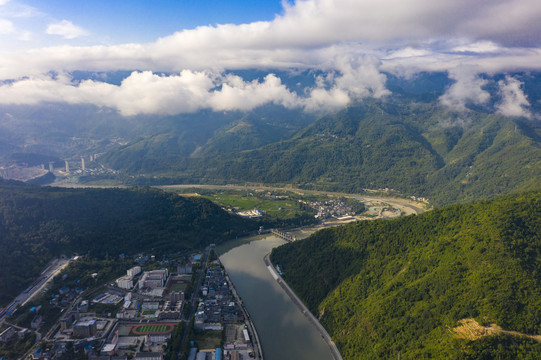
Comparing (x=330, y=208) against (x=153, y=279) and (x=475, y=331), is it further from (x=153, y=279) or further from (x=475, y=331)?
(x=475, y=331)

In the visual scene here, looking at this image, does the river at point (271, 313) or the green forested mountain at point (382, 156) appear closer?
the river at point (271, 313)

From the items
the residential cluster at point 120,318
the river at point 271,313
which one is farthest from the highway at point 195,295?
the river at point 271,313

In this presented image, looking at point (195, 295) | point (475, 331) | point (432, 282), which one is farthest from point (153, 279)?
point (475, 331)

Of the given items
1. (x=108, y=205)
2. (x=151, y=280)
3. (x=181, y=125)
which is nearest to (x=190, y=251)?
(x=151, y=280)

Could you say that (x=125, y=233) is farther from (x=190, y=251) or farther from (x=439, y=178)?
(x=439, y=178)

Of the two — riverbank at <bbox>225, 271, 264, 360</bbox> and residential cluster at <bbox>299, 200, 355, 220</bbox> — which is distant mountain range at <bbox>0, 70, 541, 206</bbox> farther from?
riverbank at <bbox>225, 271, 264, 360</bbox>

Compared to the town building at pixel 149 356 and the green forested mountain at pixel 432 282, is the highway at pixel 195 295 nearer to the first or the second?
the town building at pixel 149 356

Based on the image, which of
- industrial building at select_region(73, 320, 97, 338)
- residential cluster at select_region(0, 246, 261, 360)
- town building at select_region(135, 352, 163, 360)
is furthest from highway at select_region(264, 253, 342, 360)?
industrial building at select_region(73, 320, 97, 338)

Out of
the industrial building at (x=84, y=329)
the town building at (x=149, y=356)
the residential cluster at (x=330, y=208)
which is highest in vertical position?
the town building at (x=149, y=356)
